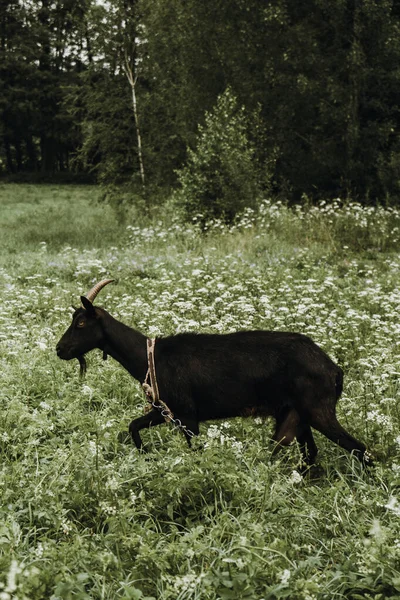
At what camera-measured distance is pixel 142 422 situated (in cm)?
441

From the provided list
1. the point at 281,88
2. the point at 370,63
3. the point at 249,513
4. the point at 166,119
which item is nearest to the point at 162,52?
the point at 166,119

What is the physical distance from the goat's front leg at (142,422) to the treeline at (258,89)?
464 inches

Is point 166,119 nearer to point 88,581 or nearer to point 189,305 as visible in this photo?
point 189,305

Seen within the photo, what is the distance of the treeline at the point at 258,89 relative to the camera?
1719 cm

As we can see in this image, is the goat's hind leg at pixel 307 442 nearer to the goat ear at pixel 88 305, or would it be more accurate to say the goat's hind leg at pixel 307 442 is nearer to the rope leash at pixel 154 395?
the rope leash at pixel 154 395

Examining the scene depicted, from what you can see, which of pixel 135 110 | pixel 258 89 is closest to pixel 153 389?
pixel 258 89

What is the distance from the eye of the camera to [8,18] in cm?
4444

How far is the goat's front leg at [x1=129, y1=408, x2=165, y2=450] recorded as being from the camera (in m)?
4.41

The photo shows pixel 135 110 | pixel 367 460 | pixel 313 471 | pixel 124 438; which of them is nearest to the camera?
pixel 367 460

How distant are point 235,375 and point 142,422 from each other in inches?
30.8

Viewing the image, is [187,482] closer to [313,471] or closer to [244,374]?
[244,374]

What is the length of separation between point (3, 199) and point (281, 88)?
1494 centimetres

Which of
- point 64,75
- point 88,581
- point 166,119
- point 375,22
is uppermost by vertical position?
point 64,75

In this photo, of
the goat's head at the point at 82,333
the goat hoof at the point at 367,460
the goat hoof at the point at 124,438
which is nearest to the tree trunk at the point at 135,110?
the goat's head at the point at 82,333
